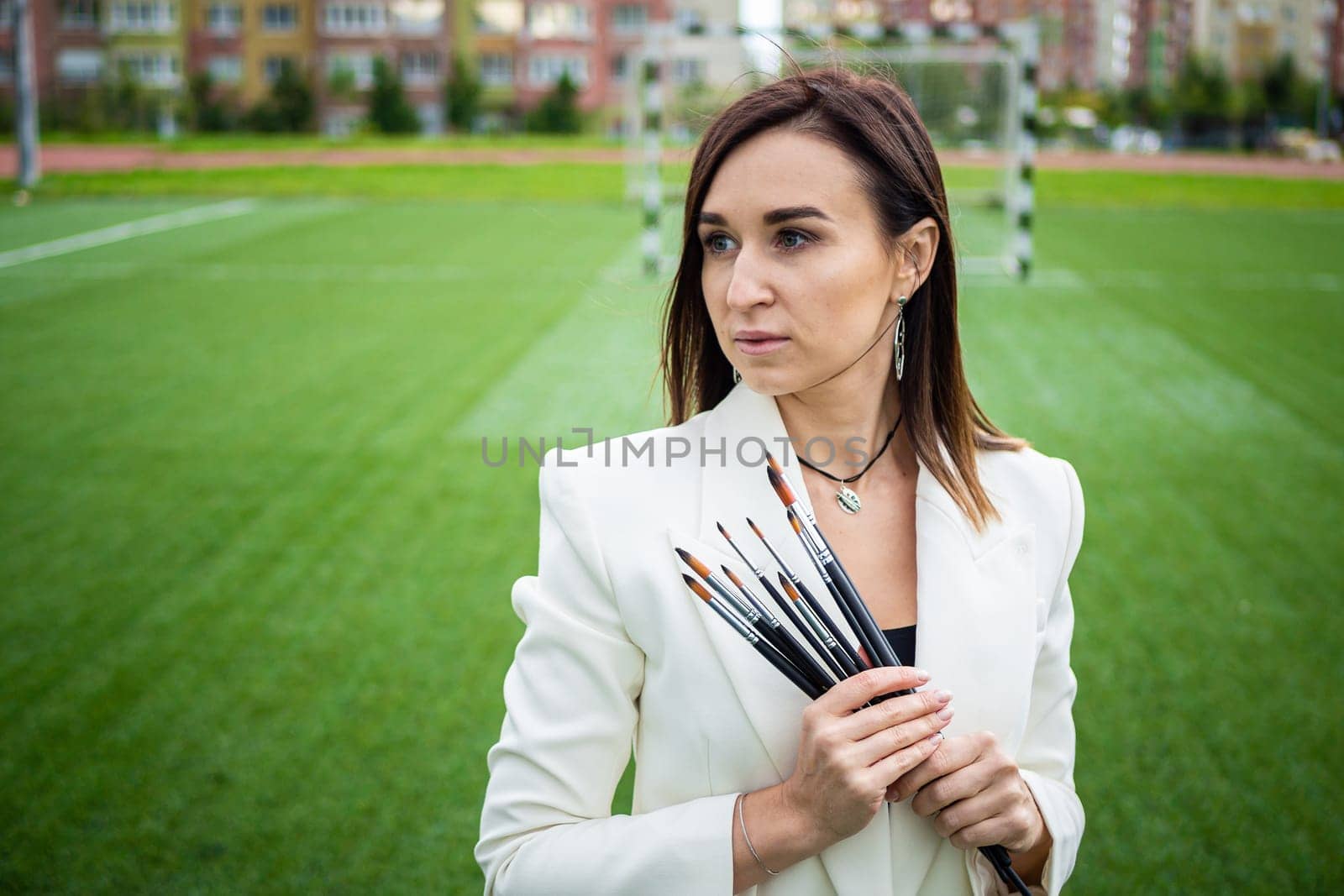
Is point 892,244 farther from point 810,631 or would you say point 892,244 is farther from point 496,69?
point 496,69

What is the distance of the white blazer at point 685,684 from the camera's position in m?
1.11

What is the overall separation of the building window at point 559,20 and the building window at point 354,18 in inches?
204

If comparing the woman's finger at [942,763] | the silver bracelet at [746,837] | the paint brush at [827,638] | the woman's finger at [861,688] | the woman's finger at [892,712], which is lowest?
the silver bracelet at [746,837]

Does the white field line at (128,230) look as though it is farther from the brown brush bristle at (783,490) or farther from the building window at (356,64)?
the building window at (356,64)

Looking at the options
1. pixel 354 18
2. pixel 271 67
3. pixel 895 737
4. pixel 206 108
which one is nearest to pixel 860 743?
pixel 895 737

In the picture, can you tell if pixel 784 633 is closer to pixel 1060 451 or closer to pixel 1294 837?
pixel 1294 837

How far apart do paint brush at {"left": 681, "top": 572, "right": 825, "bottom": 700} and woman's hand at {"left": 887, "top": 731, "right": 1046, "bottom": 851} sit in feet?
0.41

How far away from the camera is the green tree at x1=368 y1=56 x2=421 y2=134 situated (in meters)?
36.7

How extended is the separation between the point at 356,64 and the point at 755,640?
143 ft

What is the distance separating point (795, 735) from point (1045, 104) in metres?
39.5

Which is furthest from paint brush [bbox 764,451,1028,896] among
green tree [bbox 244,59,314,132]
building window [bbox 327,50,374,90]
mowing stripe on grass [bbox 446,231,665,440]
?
building window [bbox 327,50,374,90]

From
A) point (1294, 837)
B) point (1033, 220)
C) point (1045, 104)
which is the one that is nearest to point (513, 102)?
point (1045, 104)

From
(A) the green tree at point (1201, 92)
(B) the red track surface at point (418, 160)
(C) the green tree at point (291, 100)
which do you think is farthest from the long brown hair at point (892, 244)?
(A) the green tree at point (1201, 92)

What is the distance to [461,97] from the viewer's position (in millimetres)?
37562
